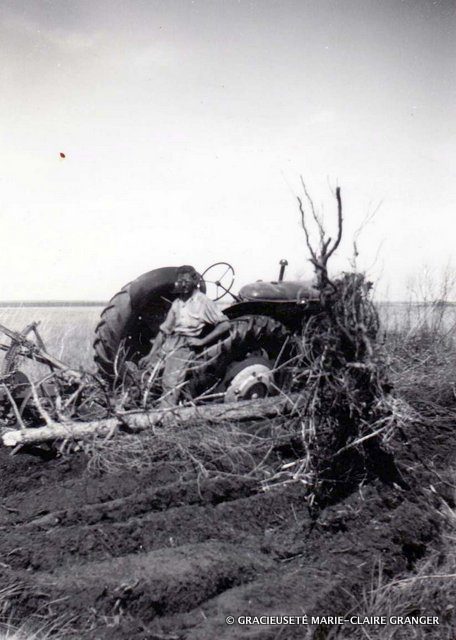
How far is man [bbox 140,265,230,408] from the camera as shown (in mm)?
6168

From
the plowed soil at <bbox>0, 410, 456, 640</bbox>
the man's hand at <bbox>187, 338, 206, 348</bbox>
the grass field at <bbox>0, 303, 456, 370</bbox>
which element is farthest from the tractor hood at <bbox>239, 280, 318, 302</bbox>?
the grass field at <bbox>0, 303, 456, 370</bbox>

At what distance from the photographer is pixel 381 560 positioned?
3.82 meters

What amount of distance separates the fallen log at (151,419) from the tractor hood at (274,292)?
5.74 ft

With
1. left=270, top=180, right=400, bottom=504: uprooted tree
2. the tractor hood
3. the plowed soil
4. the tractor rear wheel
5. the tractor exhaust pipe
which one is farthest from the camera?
the tractor exhaust pipe

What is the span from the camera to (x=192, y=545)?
12.7 feet

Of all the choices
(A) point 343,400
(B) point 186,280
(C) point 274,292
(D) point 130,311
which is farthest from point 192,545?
(C) point 274,292

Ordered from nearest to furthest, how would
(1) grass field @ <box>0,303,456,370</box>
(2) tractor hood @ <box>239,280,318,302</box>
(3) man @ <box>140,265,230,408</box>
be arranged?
(3) man @ <box>140,265,230,408</box> → (2) tractor hood @ <box>239,280,318,302</box> → (1) grass field @ <box>0,303,456,370</box>

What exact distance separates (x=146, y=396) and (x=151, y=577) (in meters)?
2.00

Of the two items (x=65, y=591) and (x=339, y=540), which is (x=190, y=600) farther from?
(x=339, y=540)

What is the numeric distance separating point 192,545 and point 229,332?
2.91 m

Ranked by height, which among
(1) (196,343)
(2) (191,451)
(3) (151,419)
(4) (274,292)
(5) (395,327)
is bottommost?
(2) (191,451)

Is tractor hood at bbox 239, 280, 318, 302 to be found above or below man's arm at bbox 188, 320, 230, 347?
above

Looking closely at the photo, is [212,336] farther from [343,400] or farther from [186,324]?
[343,400]

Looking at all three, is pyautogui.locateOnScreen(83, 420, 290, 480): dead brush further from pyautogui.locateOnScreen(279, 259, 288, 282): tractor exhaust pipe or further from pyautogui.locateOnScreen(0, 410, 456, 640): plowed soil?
pyautogui.locateOnScreen(279, 259, 288, 282): tractor exhaust pipe
